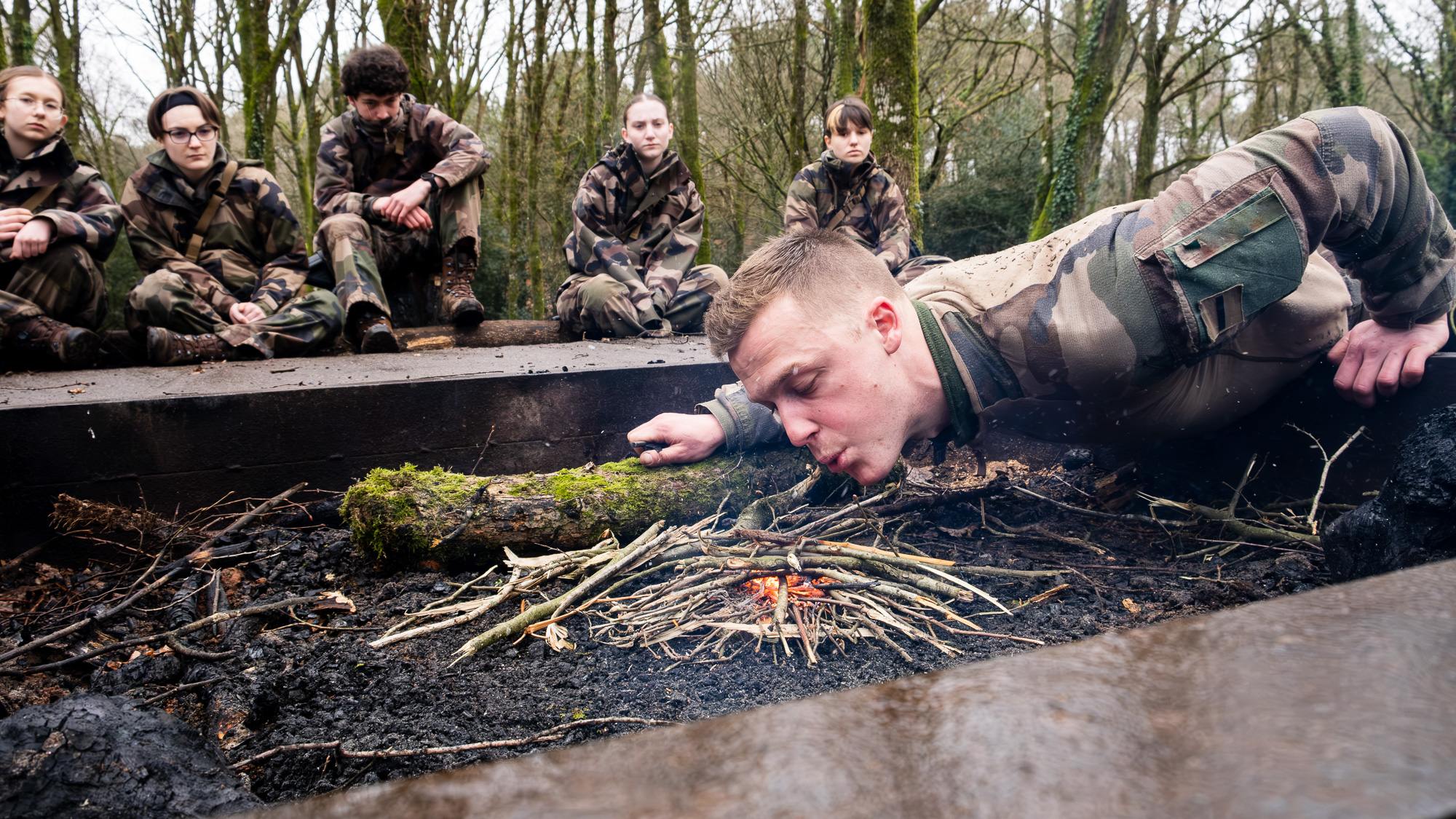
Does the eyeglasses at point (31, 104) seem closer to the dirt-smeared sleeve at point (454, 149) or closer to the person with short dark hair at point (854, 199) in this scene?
the dirt-smeared sleeve at point (454, 149)

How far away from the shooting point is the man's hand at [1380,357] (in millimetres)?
2318

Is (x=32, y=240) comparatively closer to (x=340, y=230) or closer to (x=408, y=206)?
(x=340, y=230)

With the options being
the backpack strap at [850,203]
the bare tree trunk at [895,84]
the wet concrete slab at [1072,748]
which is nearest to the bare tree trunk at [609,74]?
the bare tree trunk at [895,84]

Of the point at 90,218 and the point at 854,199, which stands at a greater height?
the point at 854,199

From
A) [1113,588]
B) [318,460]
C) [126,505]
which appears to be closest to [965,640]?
[1113,588]

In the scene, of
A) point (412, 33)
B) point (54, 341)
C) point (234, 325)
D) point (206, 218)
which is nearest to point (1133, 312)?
point (234, 325)

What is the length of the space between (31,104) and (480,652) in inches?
204

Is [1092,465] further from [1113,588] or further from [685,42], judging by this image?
[685,42]

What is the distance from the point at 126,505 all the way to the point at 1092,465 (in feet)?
13.2

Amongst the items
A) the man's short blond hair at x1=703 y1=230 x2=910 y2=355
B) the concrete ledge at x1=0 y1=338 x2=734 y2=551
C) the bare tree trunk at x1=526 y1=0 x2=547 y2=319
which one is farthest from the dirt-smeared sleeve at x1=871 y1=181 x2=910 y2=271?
the bare tree trunk at x1=526 y1=0 x2=547 y2=319

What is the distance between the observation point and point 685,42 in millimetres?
12641

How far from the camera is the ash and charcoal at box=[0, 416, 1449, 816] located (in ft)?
5.55

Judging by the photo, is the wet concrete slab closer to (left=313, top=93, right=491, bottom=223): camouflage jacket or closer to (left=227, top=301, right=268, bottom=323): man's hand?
(left=227, top=301, right=268, bottom=323): man's hand

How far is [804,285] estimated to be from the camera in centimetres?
215
